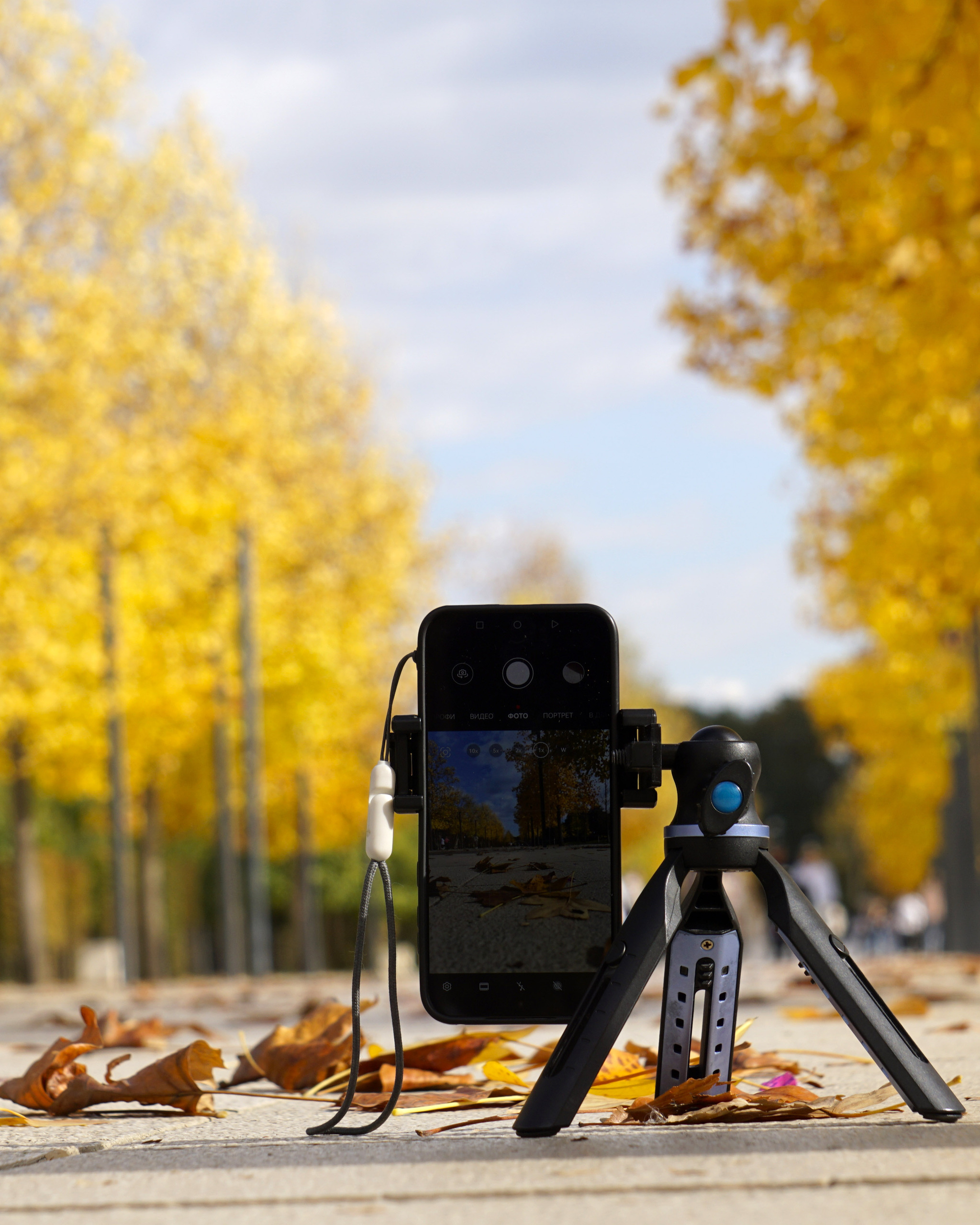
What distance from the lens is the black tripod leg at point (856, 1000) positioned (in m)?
2.27

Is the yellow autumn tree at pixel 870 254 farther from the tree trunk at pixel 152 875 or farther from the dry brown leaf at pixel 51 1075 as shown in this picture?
the tree trunk at pixel 152 875

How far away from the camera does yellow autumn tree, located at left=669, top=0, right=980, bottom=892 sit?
570 cm

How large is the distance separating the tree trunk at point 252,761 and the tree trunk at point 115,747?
1350mm

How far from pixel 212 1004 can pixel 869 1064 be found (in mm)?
5597

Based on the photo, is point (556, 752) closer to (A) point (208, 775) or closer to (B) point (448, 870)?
(B) point (448, 870)

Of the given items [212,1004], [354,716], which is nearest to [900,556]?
[212,1004]

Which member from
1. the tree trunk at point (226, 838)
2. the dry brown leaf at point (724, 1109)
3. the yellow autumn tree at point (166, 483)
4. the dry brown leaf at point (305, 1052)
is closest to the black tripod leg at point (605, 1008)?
the dry brown leaf at point (724, 1109)

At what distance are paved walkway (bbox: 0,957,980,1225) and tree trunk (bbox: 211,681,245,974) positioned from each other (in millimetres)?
14870

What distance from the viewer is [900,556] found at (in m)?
11.4

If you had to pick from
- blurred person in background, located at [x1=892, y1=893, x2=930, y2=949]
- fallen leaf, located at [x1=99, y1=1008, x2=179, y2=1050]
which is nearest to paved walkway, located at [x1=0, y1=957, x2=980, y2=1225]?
fallen leaf, located at [x1=99, y1=1008, x2=179, y2=1050]

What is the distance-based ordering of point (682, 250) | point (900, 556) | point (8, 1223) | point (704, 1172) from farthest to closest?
point (900, 556), point (682, 250), point (704, 1172), point (8, 1223)

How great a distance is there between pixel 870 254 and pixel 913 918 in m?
27.4

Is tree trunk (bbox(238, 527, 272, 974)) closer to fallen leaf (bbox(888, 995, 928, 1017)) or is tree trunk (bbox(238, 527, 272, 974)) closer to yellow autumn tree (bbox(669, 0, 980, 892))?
yellow autumn tree (bbox(669, 0, 980, 892))

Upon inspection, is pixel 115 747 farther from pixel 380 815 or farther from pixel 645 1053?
pixel 380 815
